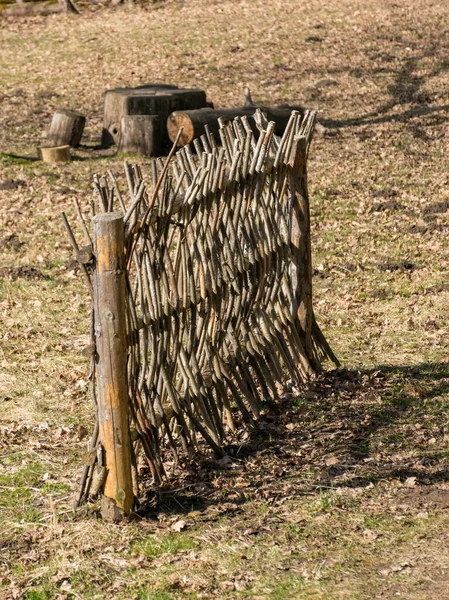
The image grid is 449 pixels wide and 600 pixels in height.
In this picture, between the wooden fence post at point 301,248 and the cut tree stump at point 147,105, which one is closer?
the wooden fence post at point 301,248

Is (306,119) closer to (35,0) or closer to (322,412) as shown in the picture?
(322,412)

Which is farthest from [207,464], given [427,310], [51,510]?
[427,310]

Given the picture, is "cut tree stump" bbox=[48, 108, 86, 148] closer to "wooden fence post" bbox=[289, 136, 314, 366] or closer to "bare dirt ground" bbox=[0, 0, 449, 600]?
"bare dirt ground" bbox=[0, 0, 449, 600]

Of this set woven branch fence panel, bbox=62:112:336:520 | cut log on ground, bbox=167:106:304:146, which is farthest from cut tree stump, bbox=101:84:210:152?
woven branch fence panel, bbox=62:112:336:520

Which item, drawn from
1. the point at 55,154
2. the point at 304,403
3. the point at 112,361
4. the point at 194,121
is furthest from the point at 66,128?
the point at 112,361

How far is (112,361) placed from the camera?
4.26 meters

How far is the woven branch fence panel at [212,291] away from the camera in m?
4.50

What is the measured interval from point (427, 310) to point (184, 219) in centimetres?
366

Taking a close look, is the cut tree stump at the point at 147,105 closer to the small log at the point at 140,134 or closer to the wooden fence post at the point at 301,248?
the small log at the point at 140,134

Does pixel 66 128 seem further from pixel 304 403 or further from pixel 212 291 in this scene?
pixel 212 291

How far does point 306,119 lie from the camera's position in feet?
20.8

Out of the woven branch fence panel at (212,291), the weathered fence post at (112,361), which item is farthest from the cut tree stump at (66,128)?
the weathered fence post at (112,361)

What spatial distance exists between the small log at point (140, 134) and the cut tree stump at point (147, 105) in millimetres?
81

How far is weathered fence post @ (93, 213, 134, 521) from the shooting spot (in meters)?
4.14
